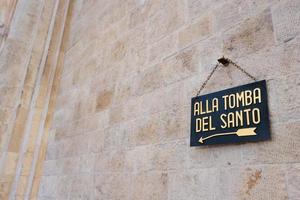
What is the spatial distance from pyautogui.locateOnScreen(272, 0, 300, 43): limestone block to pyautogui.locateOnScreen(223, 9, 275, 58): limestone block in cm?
2

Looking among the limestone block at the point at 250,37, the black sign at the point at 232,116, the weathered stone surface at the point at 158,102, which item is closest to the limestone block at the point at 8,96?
the weathered stone surface at the point at 158,102

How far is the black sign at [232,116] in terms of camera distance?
80 cm

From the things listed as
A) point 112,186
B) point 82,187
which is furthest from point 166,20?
point 82,187

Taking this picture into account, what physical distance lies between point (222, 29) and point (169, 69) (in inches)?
12.5

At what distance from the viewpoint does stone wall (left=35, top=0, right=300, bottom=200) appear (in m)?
0.79

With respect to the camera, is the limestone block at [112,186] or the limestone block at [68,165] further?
the limestone block at [68,165]

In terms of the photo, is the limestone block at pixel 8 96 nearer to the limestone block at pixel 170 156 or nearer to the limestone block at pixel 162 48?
the limestone block at pixel 162 48

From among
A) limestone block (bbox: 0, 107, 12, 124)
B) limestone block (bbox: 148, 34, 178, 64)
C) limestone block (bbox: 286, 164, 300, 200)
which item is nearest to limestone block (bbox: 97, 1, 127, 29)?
limestone block (bbox: 148, 34, 178, 64)

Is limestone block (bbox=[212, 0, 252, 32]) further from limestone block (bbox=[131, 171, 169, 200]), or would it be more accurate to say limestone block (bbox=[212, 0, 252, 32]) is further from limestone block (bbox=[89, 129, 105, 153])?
limestone block (bbox=[89, 129, 105, 153])

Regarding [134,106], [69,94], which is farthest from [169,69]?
[69,94]

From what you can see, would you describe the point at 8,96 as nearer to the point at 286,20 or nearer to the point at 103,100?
the point at 103,100

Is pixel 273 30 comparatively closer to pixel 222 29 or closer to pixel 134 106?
pixel 222 29

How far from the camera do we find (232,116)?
2.84 ft

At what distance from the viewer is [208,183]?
899mm
